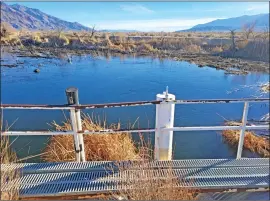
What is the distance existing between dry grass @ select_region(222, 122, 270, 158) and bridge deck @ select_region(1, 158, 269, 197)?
3.77m

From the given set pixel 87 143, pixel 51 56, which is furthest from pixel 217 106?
pixel 51 56

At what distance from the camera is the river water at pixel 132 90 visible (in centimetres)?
700

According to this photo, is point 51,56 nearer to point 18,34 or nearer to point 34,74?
point 34,74

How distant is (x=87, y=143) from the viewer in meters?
4.26

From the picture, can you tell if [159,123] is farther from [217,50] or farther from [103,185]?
[217,50]

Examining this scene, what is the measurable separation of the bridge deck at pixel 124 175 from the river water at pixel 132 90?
2.34m

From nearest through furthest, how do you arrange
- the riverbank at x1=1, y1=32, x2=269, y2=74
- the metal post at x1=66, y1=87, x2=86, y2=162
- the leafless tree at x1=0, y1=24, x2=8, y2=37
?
the metal post at x1=66, y1=87, x2=86, y2=162 < the riverbank at x1=1, y1=32, x2=269, y2=74 < the leafless tree at x1=0, y1=24, x2=8, y2=37

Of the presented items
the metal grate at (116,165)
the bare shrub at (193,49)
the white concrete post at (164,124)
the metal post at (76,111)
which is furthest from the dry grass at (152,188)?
the bare shrub at (193,49)

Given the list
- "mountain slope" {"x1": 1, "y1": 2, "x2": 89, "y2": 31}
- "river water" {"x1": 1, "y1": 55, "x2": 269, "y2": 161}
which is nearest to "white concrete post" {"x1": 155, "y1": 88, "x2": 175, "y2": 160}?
"river water" {"x1": 1, "y1": 55, "x2": 269, "y2": 161}

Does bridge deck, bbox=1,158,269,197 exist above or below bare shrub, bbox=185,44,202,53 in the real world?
above

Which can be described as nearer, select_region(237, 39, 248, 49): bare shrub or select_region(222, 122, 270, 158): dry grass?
select_region(222, 122, 270, 158): dry grass

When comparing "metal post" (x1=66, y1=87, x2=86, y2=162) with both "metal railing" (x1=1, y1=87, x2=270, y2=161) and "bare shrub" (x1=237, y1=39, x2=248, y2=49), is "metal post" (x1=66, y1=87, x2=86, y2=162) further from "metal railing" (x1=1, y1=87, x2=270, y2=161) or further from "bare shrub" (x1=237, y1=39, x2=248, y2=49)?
"bare shrub" (x1=237, y1=39, x2=248, y2=49)

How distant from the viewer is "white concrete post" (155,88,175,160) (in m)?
2.99

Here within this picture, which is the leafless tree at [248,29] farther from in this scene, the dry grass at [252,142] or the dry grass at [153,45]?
the dry grass at [252,142]
